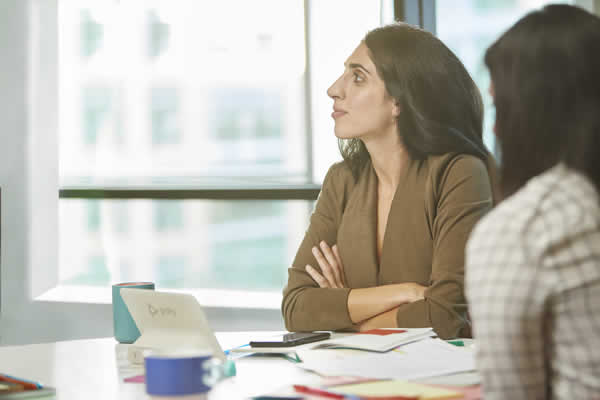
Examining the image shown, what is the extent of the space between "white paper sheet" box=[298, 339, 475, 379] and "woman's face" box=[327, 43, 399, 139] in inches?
36.7

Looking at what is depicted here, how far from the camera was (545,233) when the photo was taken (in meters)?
0.74

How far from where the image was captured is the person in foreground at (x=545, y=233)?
74cm

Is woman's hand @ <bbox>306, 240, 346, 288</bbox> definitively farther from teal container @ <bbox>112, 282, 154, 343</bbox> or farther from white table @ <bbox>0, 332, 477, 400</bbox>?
teal container @ <bbox>112, 282, 154, 343</bbox>

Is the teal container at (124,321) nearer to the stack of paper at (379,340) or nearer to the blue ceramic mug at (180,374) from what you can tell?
the stack of paper at (379,340)

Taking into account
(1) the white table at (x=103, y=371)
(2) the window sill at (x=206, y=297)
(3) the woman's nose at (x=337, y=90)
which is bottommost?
(2) the window sill at (x=206, y=297)

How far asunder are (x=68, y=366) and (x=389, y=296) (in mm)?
864

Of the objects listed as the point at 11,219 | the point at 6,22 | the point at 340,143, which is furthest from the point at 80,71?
the point at 340,143

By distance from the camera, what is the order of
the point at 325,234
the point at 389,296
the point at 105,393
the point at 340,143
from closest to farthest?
the point at 105,393 → the point at 389,296 → the point at 325,234 → the point at 340,143

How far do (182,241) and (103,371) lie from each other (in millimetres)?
2287

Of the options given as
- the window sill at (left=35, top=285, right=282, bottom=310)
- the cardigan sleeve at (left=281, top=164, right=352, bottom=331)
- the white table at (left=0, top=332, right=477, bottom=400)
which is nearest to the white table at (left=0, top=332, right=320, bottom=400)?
the white table at (left=0, top=332, right=477, bottom=400)

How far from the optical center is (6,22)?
12.2ft

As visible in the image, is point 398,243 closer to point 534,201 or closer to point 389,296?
point 389,296

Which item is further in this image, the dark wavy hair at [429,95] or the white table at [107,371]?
the dark wavy hair at [429,95]

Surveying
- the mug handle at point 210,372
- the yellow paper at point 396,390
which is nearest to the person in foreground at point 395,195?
the yellow paper at point 396,390
